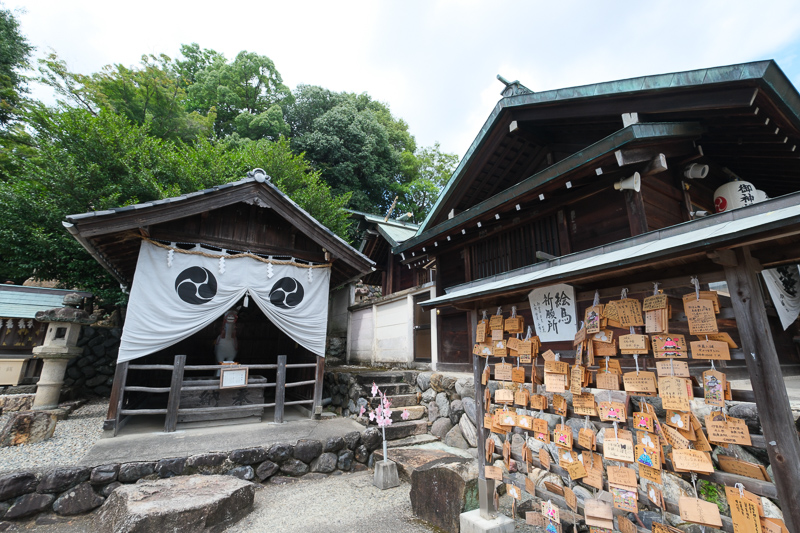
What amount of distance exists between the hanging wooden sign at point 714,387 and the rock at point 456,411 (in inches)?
198

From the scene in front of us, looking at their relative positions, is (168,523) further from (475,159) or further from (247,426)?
(475,159)

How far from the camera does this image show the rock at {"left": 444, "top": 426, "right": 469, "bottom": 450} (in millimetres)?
6582

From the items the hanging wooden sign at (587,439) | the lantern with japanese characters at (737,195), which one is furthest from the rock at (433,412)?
the lantern with japanese characters at (737,195)

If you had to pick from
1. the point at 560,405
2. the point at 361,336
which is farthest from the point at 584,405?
the point at 361,336

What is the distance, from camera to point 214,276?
7.03 metres

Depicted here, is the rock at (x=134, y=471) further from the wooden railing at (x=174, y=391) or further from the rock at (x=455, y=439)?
the rock at (x=455, y=439)

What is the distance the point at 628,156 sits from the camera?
5.42m

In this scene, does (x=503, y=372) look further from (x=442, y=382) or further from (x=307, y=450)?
(x=307, y=450)

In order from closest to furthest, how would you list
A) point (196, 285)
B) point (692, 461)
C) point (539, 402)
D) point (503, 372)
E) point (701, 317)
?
1. point (692, 461)
2. point (701, 317)
3. point (539, 402)
4. point (503, 372)
5. point (196, 285)

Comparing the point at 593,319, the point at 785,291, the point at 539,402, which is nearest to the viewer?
the point at 593,319

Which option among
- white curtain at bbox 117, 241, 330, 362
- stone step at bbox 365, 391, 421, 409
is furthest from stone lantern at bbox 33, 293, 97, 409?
stone step at bbox 365, 391, 421, 409

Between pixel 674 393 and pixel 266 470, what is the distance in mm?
5899

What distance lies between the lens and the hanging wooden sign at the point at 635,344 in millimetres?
2906

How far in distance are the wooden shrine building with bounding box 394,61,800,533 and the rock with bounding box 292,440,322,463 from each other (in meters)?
3.34
